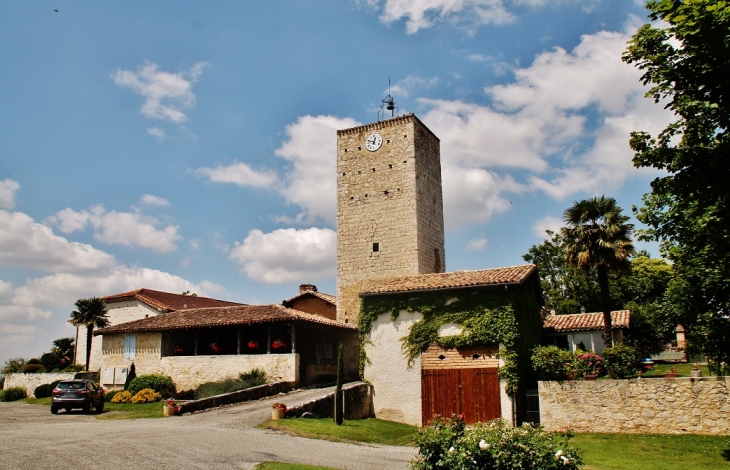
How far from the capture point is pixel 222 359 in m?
28.0

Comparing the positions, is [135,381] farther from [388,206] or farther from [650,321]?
[650,321]

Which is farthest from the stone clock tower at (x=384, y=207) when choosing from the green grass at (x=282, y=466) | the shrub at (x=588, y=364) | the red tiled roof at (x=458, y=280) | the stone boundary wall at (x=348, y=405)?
the green grass at (x=282, y=466)

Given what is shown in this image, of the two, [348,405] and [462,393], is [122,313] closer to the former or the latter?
[348,405]

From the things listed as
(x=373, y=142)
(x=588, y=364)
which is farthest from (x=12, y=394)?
(x=588, y=364)

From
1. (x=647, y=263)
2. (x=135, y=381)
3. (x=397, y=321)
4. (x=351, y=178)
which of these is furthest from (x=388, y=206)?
(x=647, y=263)

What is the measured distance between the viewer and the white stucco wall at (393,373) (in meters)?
23.2

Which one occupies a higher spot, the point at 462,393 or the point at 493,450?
the point at 493,450

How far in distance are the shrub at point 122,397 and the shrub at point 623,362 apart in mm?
20562

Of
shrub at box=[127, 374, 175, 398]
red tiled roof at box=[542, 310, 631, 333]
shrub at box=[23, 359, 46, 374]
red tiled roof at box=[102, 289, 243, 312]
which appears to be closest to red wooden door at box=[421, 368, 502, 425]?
red tiled roof at box=[542, 310, 631, 333]

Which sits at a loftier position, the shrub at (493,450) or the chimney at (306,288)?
the chimney at (306,288)

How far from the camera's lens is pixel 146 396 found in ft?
86.3

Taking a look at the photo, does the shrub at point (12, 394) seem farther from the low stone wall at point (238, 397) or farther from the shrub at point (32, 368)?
the low stone wall at point (238, 397)

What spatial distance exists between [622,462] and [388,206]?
21.3 meters

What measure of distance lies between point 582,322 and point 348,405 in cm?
1347
